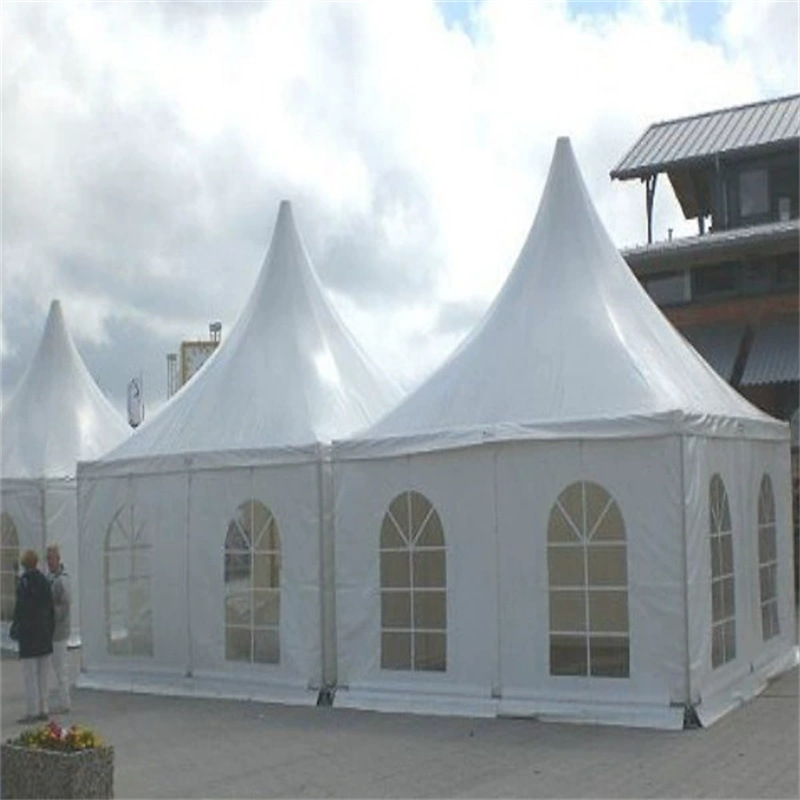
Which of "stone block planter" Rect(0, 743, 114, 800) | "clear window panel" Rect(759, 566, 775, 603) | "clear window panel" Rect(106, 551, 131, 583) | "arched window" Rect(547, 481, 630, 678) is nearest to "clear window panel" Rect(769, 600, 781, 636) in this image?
"clear window panel" Rect(759, 566, 775, 603)

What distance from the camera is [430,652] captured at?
11594 millimetres

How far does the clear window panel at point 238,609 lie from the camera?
12.8 m

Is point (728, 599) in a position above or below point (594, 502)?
below

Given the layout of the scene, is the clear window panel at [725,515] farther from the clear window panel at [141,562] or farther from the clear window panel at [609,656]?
the clear window panel at [141,562]

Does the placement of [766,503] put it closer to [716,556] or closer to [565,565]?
[716,556]

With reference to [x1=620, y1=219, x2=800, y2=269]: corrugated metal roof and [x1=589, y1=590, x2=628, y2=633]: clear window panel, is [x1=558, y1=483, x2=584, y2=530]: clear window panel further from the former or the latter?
[x1=620, y1=219, x2=800, y2=269]: corrugated metal roof

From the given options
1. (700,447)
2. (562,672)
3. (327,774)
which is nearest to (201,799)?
(327,774)

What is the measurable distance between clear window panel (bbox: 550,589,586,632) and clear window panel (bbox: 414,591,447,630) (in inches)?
40.9

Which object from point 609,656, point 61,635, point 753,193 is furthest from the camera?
point 753,193

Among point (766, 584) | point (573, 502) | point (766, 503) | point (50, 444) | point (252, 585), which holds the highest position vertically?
point (50, 444)

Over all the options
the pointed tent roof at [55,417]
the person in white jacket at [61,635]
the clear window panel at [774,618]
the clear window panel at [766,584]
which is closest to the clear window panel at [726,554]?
the clear window panel at [766,584]

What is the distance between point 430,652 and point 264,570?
207 centimetres

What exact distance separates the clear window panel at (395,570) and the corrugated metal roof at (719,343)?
15601 mm

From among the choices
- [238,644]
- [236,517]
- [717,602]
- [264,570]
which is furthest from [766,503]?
[238,644]
